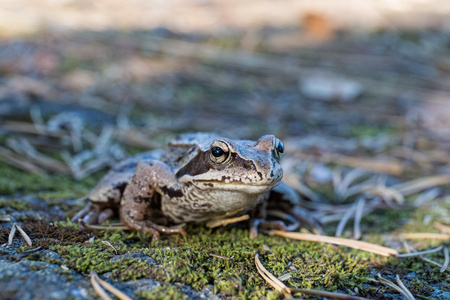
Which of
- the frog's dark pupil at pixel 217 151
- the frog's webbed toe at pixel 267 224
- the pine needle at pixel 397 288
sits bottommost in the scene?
the pine needle at pixel 397 288

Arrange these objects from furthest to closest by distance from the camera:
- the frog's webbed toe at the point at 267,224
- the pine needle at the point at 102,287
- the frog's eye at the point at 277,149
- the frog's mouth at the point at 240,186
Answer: the frog's webbed toe at the point at 267,224 < the frog's eye at the point at 277,149 < the frog's mouth at the point at 240,186 < the pine needle at the point at 102,287

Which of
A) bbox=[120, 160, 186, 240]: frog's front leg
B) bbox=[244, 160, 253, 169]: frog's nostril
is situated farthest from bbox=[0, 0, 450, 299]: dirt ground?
bbox=[244, 160, 253, 169]: frog's nostril

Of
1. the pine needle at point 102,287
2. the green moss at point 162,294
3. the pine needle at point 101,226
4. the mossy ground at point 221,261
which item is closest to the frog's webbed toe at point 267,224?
the mossy ground at point 221,261

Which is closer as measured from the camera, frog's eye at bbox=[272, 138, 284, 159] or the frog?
the frog

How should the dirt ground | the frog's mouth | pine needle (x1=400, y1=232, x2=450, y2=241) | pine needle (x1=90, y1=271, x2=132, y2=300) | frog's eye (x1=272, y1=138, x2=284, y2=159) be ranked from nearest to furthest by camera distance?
pine needle (x1=90, y1=271, x2=132, y2=300), the dirt ground, the frog's mouth, frog's eye (x1=272, y1=138, x2=284, y2=159), pine needle (x1=400, y1=232, x2=450, y2=241)

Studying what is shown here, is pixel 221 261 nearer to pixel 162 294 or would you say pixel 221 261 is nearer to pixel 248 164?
pixel 162 294

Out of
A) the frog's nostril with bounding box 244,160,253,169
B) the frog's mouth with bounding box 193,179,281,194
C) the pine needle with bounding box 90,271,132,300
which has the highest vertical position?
the frog's nostril with bounding box 244,160,253,169

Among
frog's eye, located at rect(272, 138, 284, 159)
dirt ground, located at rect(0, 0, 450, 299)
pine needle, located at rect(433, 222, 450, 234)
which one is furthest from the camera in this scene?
pine needle, located at rect(433, 222, 450, 234)

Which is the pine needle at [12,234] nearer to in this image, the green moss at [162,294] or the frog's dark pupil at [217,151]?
the green moss at [162,294]

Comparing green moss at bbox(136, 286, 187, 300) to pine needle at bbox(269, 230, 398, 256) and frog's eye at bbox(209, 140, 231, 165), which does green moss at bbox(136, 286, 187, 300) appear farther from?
pine needle at bbox(269, 230, 398, 256)
